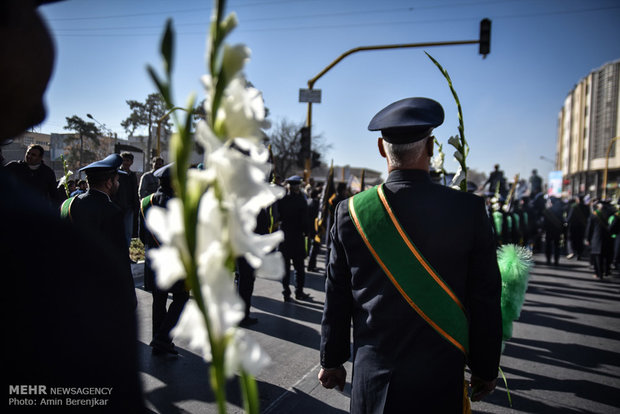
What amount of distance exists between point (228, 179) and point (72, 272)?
383 millimetres

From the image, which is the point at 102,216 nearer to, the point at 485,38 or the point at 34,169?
the point at 34,169

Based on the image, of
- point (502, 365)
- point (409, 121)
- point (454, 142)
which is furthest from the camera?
point (502, 365)

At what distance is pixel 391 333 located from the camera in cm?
191

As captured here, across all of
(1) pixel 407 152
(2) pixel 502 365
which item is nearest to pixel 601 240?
(2) pixel 502 365

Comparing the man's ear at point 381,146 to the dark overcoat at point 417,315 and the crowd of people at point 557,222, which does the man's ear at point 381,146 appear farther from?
the crowd of people at point 557,222

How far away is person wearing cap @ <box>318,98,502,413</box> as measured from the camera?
1.88 m

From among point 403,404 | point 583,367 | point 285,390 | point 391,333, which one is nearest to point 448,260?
point 391,333

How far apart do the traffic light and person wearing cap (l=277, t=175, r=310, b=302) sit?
6.50m

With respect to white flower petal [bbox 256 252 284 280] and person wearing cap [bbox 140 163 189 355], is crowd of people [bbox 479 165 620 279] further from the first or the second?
white flower petal [bbox 256 252 284 280]

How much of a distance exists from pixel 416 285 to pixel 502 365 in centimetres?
Result: 378

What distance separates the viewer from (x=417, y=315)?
75.1 inches

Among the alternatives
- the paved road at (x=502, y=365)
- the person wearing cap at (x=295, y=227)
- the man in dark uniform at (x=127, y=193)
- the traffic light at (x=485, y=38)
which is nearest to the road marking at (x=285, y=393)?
the paved road at (x=502, y=365)

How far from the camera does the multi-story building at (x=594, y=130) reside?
40750 millimetres

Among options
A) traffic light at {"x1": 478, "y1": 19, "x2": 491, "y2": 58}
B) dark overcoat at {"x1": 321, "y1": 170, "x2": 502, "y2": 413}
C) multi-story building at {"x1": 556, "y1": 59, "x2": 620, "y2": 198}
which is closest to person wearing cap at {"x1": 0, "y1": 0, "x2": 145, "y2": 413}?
dark overcoat at {"x1": 321, "y1": 170, "x2": 502, "y2": 413}
